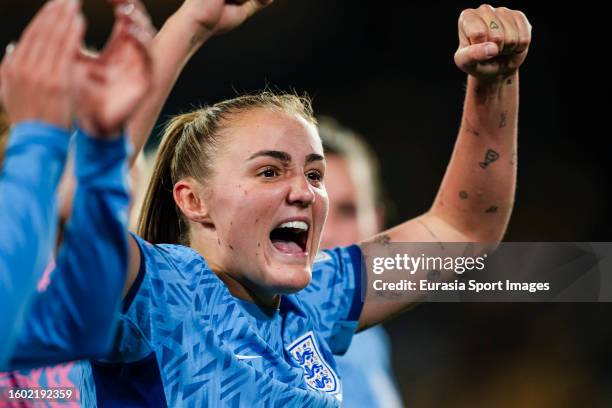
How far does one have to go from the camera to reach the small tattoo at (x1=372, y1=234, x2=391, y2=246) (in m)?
2.33

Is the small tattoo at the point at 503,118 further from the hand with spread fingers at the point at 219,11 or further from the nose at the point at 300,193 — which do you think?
the hand with spread fingers at the point at 219,11

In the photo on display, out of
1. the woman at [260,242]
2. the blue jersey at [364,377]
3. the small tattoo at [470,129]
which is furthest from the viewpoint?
the blue jersey at [364,377]

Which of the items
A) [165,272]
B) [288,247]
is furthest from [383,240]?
[165,272]

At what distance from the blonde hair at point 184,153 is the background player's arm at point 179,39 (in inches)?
12.9

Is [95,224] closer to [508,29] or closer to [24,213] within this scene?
[24,213]

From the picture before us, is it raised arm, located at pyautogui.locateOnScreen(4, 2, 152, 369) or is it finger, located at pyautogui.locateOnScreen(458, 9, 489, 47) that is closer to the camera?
raised arm, located at pyautogui.locateOnScreen(4, 2, 152, 369)

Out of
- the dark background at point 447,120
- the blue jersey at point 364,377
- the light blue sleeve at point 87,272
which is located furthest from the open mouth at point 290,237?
the dark background at point 447,120

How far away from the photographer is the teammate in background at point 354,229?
130 inches

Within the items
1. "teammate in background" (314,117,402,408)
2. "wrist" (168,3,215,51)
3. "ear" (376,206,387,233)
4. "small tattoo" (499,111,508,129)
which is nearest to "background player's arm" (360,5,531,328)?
"small tattoo" (499,111,508,129)

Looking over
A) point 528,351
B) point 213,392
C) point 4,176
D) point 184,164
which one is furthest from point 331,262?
point 528,351

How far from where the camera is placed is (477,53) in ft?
6.14

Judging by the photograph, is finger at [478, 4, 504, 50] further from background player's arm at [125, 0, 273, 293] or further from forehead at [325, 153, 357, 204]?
forehead at [325, 153, 357, 204]

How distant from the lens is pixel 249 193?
6.32 ft

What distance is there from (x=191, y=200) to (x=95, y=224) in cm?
85
